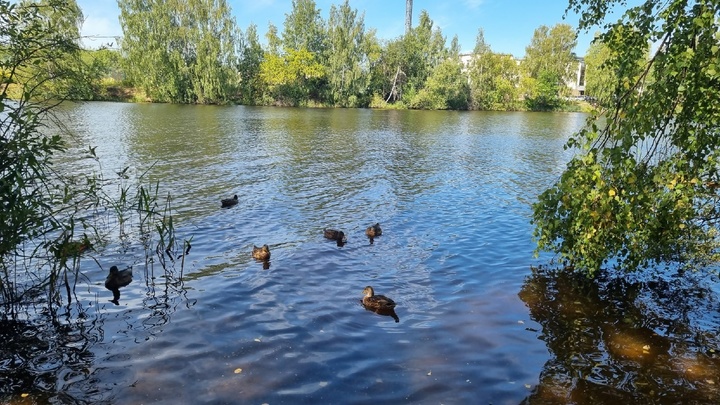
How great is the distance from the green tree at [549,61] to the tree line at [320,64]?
0.81ft

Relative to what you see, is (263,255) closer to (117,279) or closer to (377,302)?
(117,279)

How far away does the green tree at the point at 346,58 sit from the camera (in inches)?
3824

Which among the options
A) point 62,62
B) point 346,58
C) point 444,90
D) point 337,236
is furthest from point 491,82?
point 62,62

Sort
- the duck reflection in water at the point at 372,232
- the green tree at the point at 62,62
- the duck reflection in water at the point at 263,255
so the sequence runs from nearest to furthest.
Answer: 1. the green tree at the point at 62,62
2. the duck reflection in water at the point at 263,255
3. the duck reflection in water at the point at 372,232

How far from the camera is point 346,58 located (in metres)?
98.2

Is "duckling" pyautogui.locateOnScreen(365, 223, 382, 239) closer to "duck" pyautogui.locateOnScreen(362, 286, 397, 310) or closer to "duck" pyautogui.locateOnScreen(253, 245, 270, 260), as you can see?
"duck" pyautogui.locateOnScreen(253, 245, 270, 260)

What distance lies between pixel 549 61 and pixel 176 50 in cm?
8591

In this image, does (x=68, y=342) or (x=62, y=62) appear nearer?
(x=68, y=342)

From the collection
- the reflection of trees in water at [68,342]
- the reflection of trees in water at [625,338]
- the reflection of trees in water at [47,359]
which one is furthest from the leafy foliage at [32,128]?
the reflection of trees in water at [625,338]

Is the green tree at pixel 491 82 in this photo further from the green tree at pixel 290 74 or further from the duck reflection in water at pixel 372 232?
the duck reflection in water at pixel 372 232

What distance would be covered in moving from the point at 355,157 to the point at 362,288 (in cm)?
2174

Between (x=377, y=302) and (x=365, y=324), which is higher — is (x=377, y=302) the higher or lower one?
the higher one

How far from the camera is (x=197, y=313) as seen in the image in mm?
9383

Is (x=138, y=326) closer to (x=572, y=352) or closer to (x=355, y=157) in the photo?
(x=572, y=352)
